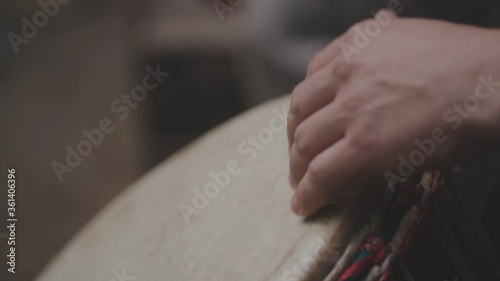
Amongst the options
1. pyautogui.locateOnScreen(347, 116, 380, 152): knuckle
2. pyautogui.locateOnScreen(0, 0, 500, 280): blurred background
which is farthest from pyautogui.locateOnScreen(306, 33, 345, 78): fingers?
pyautogui.locateOnScreen(0, 0, 500, 280): blurred background

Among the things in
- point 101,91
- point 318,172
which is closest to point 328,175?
point 318,172

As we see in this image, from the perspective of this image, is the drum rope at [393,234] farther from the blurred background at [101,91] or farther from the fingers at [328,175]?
the blurred background at [101,91]

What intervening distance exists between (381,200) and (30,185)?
1.52 meters

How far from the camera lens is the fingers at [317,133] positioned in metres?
0.57

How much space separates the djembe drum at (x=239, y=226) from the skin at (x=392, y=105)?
0.03 m

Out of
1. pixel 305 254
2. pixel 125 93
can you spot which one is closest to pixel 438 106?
pixel 305 254

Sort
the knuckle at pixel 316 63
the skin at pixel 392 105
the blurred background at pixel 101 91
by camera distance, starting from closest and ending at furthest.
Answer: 1. the skin at pixel 392 105
2. the knuckle at pixel 316 63
3. the blurred background at pixel 101 91

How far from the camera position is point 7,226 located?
1290mm

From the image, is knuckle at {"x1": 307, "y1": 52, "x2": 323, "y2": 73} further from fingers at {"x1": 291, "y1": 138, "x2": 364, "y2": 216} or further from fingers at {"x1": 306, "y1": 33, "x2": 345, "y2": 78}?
fingers at {"x1": 291, "y1": 138, "x2": 364, "y2": 216}

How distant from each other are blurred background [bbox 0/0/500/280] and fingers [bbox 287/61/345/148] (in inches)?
41.7

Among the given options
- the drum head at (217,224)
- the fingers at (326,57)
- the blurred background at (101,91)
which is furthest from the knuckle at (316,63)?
the blurred background at (101,91)

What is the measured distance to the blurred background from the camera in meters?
1.85

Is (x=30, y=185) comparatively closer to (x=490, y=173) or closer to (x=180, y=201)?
(x=180, y=201)

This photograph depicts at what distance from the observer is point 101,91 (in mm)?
2043
